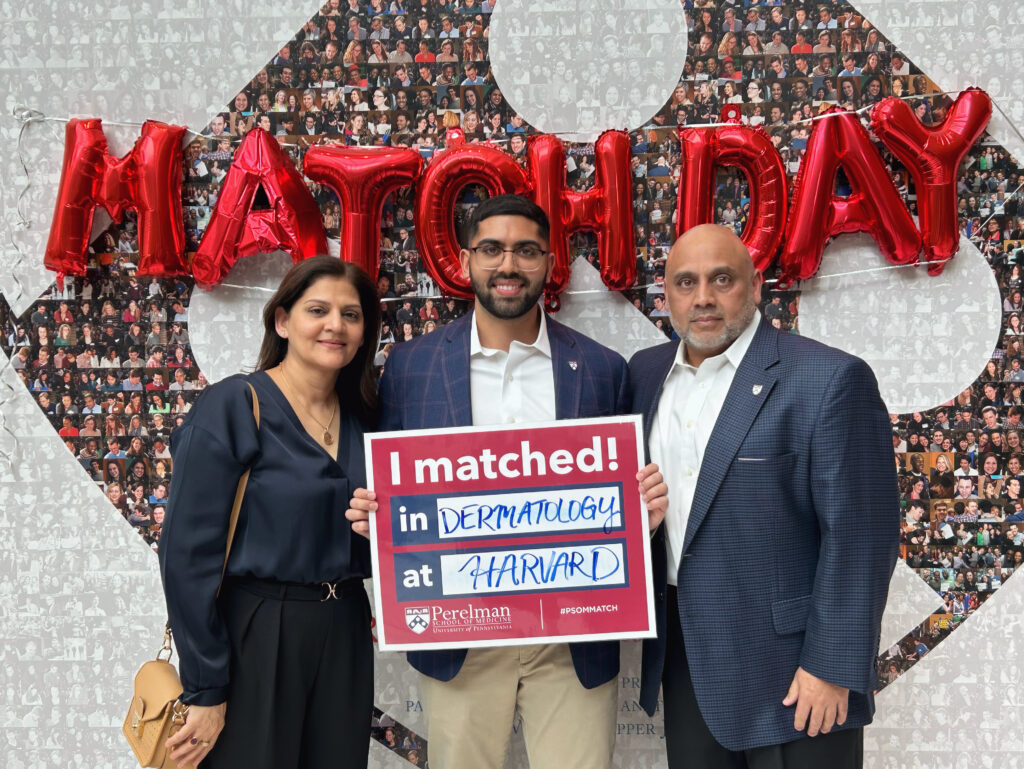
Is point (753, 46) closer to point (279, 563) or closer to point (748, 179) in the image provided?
point (748, 179)

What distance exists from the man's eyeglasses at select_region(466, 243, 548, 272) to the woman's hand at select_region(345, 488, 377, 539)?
69 centimetres

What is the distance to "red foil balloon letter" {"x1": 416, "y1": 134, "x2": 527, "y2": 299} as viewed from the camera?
2508 mm

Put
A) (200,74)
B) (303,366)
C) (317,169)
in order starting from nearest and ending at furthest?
(303,366) → (317,169) → (200,74)

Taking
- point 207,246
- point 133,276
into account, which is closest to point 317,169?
point 207,246

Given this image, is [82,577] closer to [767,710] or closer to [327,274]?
[327,274]

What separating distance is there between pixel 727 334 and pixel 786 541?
1.70 ft

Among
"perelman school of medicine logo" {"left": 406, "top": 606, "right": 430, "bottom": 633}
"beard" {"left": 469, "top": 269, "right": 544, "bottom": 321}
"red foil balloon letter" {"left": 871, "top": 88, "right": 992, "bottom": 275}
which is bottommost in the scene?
"perelman school of medicine logo" {"left": 406, "top": 606, "right": 430, "bottom": 633}

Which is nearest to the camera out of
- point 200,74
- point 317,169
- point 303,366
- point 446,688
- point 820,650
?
point 820,650

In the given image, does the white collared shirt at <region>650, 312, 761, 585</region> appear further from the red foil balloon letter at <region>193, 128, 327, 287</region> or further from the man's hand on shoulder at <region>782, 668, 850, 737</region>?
the red foil balloon letter at <region>193, 128, 327, 287</region>

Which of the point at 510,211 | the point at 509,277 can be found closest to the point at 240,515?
the point at 509,277

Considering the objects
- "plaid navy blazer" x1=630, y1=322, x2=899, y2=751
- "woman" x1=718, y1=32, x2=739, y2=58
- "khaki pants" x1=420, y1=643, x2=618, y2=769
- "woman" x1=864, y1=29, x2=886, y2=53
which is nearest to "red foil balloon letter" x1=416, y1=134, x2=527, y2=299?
"woman" x1=718, y1=32, x2=739, y2=58

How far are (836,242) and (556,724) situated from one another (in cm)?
180

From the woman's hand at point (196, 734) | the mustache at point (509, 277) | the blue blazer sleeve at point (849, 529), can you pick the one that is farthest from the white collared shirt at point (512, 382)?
the woman's hand at point (196, 734)

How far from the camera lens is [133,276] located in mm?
2719
